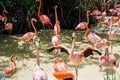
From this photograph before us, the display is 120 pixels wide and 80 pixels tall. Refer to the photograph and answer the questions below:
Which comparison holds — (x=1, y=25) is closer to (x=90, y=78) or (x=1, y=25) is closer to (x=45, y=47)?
(x=45, y=47)

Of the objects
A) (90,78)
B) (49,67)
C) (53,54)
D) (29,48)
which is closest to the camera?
(90,78)

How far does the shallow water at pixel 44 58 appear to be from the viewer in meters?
4.30

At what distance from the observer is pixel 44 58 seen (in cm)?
505

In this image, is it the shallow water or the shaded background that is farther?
the shaded background

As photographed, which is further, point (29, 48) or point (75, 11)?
→ point (75, 11)

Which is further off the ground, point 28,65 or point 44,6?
point 44,6

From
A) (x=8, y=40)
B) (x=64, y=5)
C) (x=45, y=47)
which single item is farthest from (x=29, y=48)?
(x=64, y=5)

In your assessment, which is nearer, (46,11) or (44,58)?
(44,58)

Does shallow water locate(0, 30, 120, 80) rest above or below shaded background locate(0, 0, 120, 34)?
below

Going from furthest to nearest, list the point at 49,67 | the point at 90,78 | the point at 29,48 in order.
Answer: the point at 29,48 < the point at 49,67 < the point at 90,78

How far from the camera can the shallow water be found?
4.30m

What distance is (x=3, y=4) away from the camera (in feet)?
22.6

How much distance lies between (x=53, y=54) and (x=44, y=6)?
2747 mm

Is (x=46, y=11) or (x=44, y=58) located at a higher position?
(x=46, y=11)
